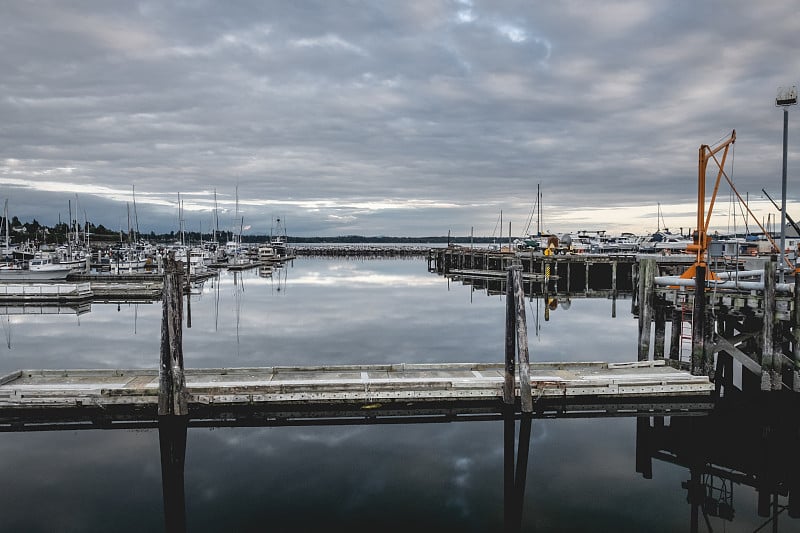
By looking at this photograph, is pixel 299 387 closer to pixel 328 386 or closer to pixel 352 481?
pixel 328 386

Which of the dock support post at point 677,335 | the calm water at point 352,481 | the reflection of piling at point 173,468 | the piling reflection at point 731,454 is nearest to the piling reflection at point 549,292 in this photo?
the dock support post at point 677,335

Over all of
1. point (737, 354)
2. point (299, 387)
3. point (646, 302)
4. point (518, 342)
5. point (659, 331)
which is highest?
point (646, 302)

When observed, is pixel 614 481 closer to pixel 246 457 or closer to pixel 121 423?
pixel 246 457

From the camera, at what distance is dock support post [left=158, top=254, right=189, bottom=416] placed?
14836 mm

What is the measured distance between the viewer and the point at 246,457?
622 inches

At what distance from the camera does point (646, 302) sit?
20750mm

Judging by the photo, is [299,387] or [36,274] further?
[36,274]

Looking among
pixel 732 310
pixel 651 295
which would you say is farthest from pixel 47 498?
pixel 732 310

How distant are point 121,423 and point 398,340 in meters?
19.8

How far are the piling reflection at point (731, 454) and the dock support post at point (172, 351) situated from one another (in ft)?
43.7

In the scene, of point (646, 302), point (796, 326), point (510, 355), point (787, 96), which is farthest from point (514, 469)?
point (787, 96)

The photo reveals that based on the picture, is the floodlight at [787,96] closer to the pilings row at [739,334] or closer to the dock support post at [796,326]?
the dock support post at [796,326]

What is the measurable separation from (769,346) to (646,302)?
13.8 feet

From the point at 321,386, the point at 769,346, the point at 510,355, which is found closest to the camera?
the point at 510,355
